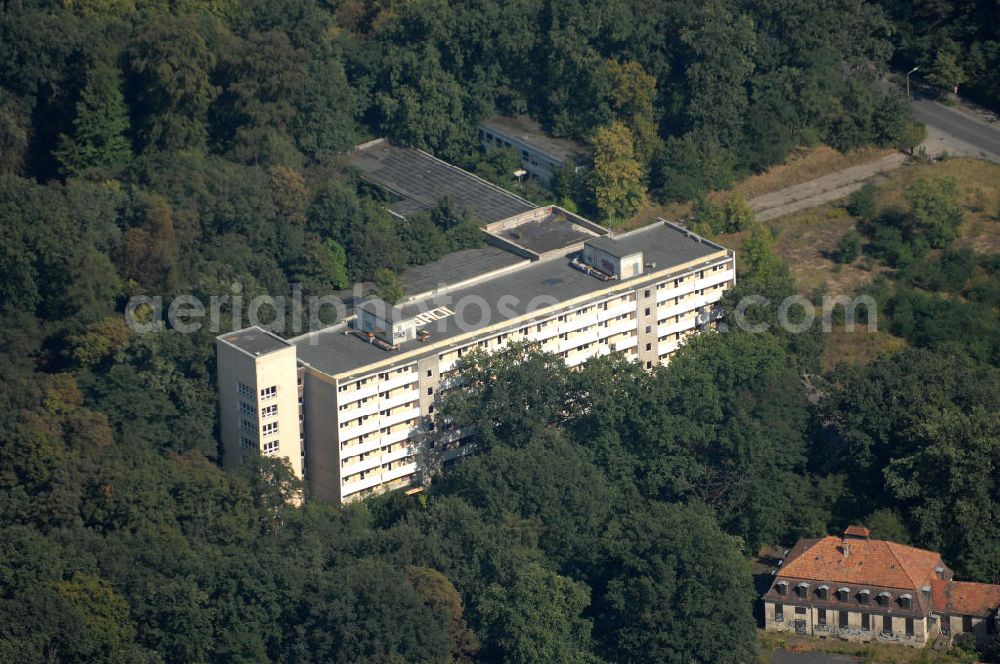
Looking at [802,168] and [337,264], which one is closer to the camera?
[337,264]

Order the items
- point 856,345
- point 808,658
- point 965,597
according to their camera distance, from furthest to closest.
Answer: point 856,345, point 965,597, point 808,658

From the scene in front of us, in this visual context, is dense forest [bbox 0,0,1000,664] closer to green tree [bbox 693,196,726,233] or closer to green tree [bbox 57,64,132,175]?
green tree [bbox 57,64,132,175]

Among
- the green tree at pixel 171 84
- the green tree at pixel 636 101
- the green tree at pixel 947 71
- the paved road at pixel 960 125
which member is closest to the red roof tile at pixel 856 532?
the green tree at pixel 636 101

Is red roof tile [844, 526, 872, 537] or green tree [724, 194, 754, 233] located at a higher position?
green tree [724, 194, 754, 233]

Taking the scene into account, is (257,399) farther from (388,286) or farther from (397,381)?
(388,286)

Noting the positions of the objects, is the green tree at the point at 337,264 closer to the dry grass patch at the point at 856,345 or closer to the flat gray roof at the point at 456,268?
the flat gray roof at the point at 456,268

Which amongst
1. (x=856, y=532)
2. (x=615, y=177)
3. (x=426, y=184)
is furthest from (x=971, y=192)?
(x=856, y=532)

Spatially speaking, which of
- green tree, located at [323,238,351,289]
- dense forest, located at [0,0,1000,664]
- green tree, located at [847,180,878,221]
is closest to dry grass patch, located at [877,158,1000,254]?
green tree, located at [847,180,878,221]

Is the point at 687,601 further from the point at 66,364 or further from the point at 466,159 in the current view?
the point at 466,159
